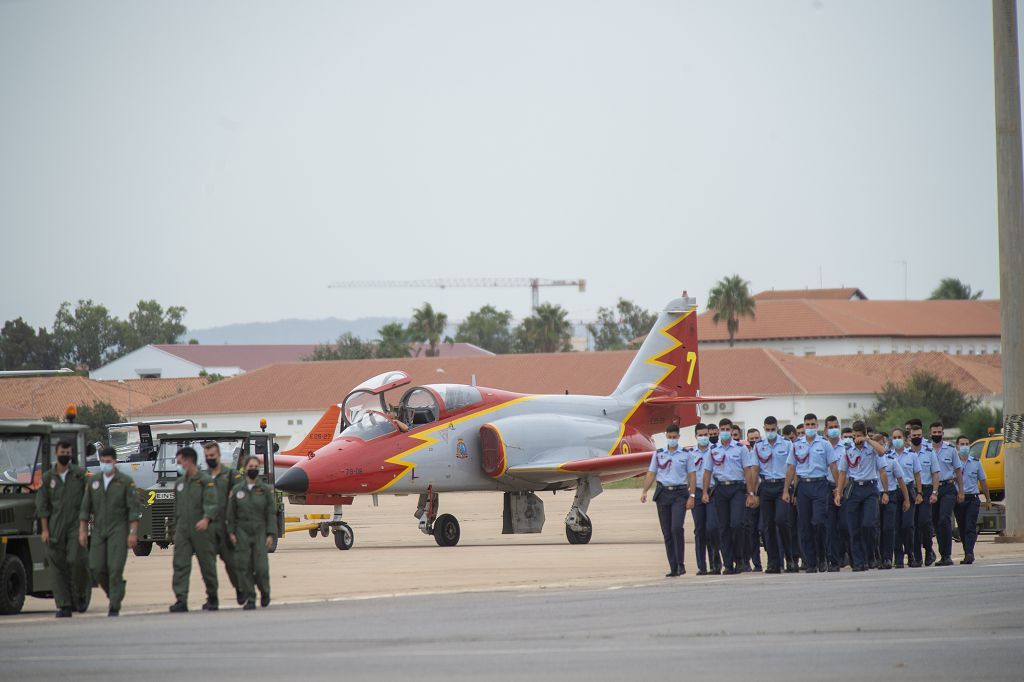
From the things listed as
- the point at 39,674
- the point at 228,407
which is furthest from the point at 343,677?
the point at 228,407

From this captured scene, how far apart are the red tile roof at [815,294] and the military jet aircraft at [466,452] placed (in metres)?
122

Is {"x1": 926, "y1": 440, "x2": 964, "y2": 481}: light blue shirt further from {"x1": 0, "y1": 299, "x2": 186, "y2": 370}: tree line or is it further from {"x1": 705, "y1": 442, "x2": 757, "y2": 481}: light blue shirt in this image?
{"x1": 0, "y1": 299, "x2": 186, "y2": 370}: tree line

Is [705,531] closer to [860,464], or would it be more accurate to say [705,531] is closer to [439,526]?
[860,464]

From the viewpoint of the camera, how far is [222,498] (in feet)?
49.2

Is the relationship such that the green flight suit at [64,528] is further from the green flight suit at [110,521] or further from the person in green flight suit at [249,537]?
the person in green flight suit at [249,537]

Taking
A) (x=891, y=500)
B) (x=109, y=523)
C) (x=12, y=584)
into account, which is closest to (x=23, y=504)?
(x=12, y=584)

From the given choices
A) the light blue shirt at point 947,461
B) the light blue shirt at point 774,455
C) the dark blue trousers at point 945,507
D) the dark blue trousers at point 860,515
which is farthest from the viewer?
the light blue shirt at point 947,461

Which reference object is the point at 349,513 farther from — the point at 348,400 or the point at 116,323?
the point at 116,323

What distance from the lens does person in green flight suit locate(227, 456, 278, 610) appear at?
1498 centimetres

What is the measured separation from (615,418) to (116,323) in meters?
134

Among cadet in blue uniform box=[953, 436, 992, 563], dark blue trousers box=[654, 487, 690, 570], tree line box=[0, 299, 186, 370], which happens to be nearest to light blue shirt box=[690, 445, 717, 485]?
dark blue trousers box=[654, 487, 690, 570]

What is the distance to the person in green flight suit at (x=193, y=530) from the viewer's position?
14750 millimetres

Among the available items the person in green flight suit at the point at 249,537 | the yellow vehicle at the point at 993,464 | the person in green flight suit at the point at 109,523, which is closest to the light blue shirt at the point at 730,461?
the person in green flight suit at the point at 249,537

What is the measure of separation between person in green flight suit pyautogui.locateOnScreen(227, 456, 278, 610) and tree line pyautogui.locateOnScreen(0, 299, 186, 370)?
93.2 meters
